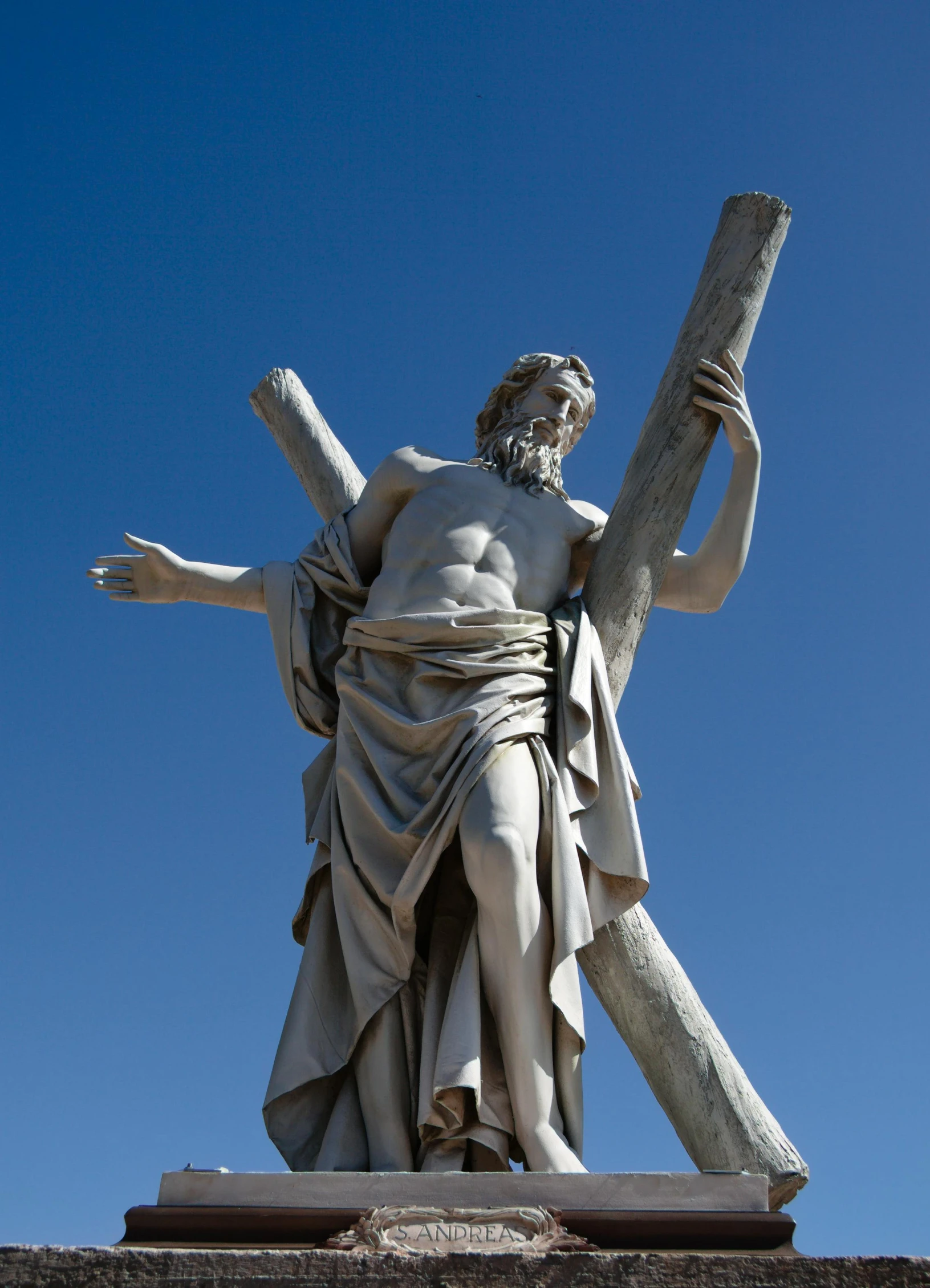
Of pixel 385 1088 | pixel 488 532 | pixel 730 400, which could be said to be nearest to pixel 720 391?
pixel 730 400

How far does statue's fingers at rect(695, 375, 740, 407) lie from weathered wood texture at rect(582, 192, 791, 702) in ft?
0.30

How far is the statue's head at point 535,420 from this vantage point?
7.52 m

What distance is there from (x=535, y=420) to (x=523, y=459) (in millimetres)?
259

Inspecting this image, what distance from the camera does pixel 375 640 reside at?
267 inches

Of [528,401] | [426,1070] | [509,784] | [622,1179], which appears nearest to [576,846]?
[509,784]

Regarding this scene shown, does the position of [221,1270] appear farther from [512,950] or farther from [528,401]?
[528,401]

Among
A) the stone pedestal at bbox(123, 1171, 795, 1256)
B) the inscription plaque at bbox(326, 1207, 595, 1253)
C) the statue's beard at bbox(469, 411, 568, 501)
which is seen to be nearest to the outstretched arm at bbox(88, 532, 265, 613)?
the statue's beard at bbox(469, 411, 568, 501)

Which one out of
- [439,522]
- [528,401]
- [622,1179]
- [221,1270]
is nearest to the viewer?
[221,1270]

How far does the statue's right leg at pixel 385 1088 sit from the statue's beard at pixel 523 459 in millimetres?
2563

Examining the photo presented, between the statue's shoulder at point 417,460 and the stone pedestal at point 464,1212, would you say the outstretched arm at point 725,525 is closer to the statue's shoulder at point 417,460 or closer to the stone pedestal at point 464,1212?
the statue's shoulder at point 417,460

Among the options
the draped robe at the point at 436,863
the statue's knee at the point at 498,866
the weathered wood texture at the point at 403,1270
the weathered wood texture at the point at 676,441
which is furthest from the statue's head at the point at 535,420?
the weathered wood texture at the point at 403,1270

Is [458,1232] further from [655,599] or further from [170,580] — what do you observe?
[170,580]

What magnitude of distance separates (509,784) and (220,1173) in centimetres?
183

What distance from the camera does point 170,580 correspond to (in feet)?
24.7
